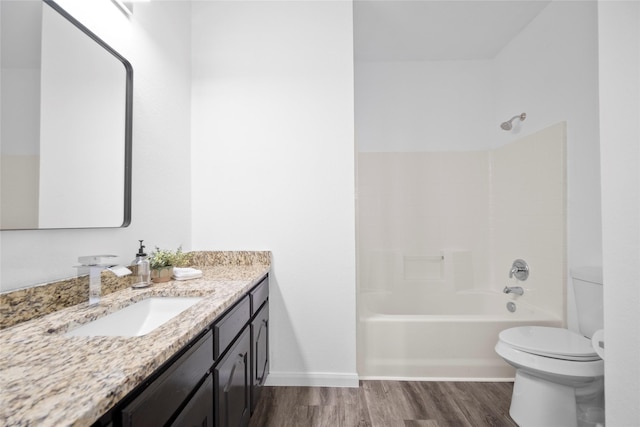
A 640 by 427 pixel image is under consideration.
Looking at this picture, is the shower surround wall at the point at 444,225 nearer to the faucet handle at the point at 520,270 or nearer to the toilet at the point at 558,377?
the faucet handle at the point at 520,270

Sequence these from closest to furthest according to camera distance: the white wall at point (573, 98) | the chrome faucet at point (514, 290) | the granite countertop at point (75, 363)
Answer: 1. the granite countertop at point (75, 363)
2. the white wall at point (573, 98)
3. the chrome faucet at point (514, 290)

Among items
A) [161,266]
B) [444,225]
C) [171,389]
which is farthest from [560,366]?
[161,266]

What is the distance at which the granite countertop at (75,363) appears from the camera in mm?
453

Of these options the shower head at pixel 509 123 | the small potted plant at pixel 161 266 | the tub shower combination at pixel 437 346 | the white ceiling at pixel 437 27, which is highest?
the white ceiling at pixel 437 27

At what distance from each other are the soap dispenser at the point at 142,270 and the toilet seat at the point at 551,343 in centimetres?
192

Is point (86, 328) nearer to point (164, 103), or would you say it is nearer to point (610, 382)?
point (164, 103)

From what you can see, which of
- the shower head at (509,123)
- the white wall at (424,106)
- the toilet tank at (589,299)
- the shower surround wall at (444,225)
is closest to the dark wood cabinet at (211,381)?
the shower surround wall at (444,225)

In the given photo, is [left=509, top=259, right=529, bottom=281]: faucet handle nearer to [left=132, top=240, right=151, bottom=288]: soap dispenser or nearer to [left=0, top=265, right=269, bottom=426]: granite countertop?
[left=0, top=265, right=269, bottom=426]: granite countertop

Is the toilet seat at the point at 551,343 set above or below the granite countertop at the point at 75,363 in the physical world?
below

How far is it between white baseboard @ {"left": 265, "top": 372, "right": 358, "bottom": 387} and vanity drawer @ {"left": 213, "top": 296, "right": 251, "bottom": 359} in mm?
848

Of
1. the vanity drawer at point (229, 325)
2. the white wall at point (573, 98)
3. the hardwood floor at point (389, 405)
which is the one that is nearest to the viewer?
the vanity drawer at point (229, 325)

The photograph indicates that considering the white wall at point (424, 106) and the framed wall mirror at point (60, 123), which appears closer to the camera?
the framed wall mirror at point (60, 123)

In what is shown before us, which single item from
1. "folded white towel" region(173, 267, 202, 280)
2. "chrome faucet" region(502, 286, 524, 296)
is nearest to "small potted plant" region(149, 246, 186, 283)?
"folded white towel" region(173, 267, 202, 280)

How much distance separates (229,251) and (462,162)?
7.60 feet
